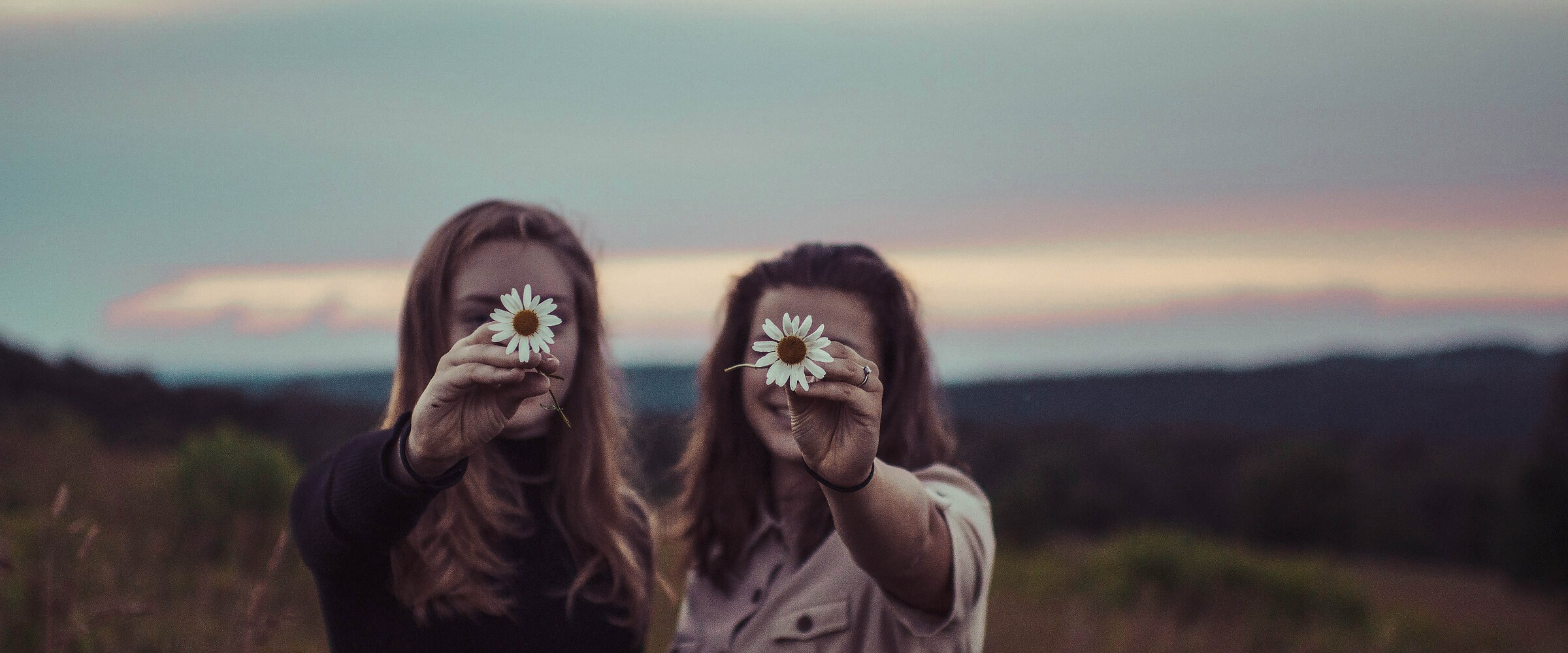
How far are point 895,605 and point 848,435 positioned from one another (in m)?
0.71

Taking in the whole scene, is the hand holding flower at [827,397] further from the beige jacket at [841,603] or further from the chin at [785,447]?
the chin at [785,447]

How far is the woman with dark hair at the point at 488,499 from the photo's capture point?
2.46 metres

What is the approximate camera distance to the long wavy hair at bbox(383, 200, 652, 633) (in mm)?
2846

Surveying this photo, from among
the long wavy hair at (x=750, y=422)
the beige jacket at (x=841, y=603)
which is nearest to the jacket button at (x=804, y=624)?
the beige jacket at (x=841, y=603)

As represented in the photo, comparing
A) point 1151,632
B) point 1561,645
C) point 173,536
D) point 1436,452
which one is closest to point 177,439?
point 173,536

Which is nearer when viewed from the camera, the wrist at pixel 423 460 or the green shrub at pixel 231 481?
the wrist at pixel 423 460

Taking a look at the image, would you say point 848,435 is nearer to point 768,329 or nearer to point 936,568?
point 768,329

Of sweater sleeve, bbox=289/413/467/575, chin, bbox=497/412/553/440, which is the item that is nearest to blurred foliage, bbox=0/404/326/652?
sweater sleeve, bbox=289/413/467/575

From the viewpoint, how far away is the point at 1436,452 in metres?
34.9

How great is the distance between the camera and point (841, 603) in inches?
114

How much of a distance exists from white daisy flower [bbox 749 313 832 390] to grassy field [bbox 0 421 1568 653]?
1744 millimetres

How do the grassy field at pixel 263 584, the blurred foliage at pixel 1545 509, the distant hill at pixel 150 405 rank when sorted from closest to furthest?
the grassy field at pixel 263 584
the distant hill at pixel 150 405
the blurred foliage at pixel 1545 509

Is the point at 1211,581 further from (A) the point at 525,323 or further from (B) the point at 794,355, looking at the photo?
(A) the point at 525,323

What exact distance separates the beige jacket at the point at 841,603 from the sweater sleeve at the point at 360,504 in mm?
972
